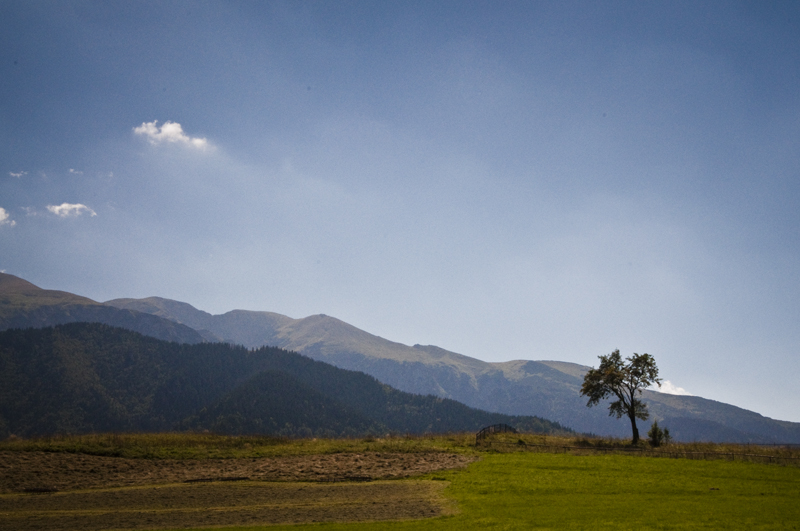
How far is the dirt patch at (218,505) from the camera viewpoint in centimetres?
2645

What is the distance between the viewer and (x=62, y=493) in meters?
32.9

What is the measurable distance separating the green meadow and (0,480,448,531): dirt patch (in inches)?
94.7

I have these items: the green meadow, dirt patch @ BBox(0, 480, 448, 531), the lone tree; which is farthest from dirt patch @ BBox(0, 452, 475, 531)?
the lone tree

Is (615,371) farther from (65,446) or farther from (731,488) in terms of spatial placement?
(65,446)

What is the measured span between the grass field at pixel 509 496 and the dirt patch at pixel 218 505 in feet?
0.28

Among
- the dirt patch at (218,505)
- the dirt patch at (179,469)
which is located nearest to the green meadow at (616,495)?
the dirt patch at (218,505)

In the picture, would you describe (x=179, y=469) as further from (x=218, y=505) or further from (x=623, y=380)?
(x=623, y=380)

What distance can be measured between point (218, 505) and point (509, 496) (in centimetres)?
1943

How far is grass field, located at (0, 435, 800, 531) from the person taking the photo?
985 inches

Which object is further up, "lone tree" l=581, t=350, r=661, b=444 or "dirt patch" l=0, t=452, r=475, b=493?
"lone tree" l=581, t=350, r=661, b=444

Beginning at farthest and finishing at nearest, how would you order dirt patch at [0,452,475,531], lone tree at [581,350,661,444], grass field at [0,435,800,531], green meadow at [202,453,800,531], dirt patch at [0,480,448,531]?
lone tree at [581,350,661,444], dirt patch at [0,452,475,531], dirt patch at [0,480,448,531], grass field at [0,435,800,531], green meadow at [202,453,800,531]

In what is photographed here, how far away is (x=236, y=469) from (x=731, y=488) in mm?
39071

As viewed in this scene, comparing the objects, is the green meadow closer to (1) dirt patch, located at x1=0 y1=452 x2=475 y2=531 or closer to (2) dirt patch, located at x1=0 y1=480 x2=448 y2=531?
(2) dirt patch, located at x1=0 y1=480 x2=448 y2=531

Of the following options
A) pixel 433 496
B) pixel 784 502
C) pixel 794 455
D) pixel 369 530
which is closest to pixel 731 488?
Answer: pixel 784 502
